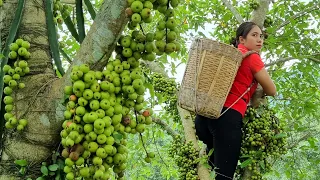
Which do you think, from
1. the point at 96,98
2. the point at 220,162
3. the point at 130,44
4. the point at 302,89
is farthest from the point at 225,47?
the point at 302,89

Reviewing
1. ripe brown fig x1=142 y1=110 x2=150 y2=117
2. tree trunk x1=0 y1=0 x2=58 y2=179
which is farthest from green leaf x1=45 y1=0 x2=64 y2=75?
ripe brown fig x1=142 y1=110 x2=150 y2=117

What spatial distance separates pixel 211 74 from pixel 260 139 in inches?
18.8

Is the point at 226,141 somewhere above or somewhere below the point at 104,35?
below

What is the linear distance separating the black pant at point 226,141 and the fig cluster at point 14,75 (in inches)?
51.3

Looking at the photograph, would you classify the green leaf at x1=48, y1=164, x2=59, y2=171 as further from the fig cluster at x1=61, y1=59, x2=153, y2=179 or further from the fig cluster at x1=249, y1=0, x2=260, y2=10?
the fig cluster at x1=249, y1=0, x2=260, y2=10

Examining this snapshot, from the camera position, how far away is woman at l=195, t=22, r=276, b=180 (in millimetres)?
2311

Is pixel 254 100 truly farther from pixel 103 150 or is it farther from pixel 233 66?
pixel 103 150

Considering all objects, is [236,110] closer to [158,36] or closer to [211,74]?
[211,74]

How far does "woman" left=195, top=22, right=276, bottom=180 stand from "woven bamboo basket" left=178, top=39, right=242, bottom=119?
0.11 m

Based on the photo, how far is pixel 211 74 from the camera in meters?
2.23

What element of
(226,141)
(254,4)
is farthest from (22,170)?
(254,4)

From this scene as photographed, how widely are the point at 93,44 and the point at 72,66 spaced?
0.30 ft

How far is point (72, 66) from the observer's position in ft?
4.13

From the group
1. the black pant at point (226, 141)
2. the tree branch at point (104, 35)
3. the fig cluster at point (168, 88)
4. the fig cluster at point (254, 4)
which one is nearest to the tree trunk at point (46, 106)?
the tree branch at point (104, 35)
